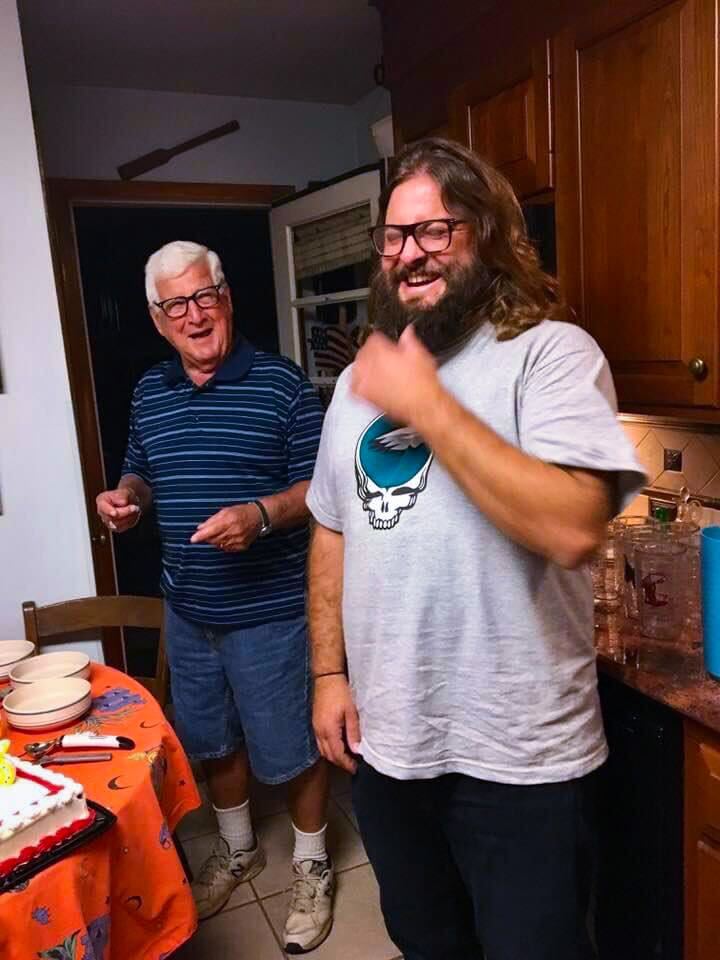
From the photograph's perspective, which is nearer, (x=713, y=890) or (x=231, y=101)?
(x=713, y=890)

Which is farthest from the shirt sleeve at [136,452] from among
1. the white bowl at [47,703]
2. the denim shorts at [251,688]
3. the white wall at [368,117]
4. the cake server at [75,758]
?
the white wall at [368,117]

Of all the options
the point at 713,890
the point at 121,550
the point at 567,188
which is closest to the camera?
the point at 713,890

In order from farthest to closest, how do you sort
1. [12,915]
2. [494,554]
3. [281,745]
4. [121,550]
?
[121,550] → [281,745] → [494,554] → [12,915]

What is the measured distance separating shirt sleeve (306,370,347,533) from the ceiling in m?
1.69

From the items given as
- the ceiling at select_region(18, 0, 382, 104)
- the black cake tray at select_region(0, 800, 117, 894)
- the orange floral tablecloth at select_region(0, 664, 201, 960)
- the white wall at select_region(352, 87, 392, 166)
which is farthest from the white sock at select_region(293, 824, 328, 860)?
the white wall at select_region(352, 87, 392, 166)

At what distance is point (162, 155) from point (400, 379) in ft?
8.26

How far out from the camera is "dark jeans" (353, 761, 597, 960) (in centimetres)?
117

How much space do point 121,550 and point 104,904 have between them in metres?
3.06

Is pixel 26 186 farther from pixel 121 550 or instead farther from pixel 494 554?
pixel 121 550

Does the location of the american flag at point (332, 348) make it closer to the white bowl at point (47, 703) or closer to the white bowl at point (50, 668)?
the white bowl at point (50, 668)

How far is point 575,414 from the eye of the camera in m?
1.02

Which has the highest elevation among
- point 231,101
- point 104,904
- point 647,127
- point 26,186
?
point 231,101

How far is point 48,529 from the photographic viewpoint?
232 cm

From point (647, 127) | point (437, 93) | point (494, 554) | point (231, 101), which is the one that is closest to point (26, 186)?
point (437, 93)
